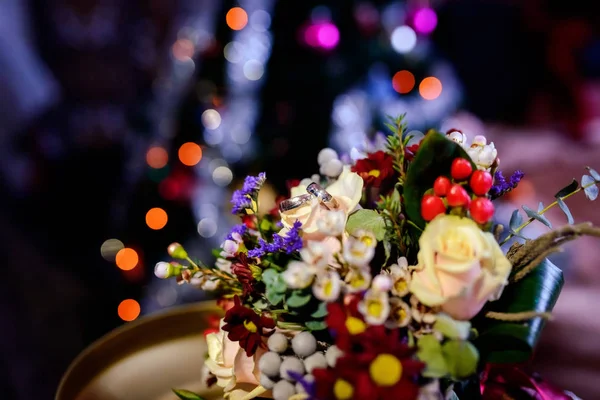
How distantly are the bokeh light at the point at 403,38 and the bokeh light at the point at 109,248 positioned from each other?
119cm

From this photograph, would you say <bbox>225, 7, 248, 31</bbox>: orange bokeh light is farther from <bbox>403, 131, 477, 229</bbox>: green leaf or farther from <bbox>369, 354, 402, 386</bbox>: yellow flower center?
<bbox>369, 354, 402, 386</bbox>: yellow flower center

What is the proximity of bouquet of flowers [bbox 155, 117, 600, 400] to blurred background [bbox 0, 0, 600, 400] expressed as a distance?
2.84 feet

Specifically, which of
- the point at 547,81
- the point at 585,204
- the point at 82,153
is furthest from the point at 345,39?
the point at 547,81

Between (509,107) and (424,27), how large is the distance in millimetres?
1291

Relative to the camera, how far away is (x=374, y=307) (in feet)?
1.32

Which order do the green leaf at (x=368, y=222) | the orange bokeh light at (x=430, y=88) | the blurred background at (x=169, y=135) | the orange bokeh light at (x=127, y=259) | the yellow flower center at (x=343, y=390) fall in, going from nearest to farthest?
the yellow flower center at (x=343, y=390), the green leaf at (x=368, y=222), the blurred background at (x=169, y=135), the orange bokeh light at (x=127, y=259), the orange bokeh light at (x=430, y=88)

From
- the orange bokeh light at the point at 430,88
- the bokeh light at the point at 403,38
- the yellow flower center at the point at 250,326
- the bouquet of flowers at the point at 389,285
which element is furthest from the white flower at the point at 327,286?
the orange bokeh light at the point at 430,88

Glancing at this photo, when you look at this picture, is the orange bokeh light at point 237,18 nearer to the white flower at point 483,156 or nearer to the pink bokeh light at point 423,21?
the pink bokeh light at point 423,21

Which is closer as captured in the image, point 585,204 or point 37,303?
point 37,303

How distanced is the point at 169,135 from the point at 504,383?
1382mm

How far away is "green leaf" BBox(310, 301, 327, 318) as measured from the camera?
440 mm

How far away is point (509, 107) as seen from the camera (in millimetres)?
2629

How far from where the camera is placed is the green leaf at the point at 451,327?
0.39 meters

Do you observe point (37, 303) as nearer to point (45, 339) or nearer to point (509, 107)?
point (45, 339)
